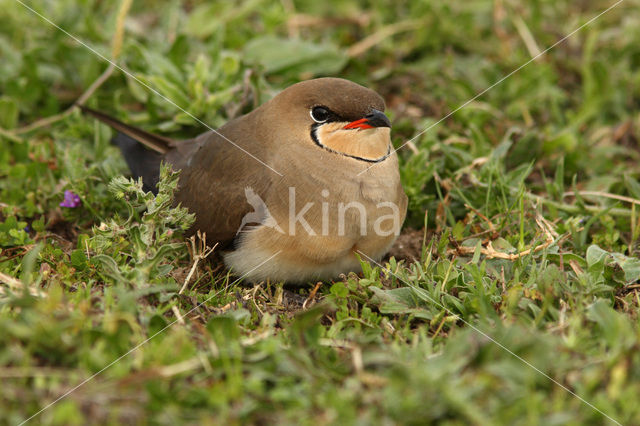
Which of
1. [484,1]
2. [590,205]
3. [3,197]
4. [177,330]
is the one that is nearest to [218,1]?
[484,1]

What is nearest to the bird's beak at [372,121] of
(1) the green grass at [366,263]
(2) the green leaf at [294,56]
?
(1) the green grass at [366,263]

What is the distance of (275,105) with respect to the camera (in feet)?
13.1

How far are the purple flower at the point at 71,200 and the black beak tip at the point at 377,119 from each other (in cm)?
185

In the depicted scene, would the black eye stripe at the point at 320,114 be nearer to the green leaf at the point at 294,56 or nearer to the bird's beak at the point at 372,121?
the bird's beak at the point at 372,121


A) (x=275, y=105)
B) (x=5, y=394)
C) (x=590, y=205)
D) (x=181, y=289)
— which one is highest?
(x=275, y=105)

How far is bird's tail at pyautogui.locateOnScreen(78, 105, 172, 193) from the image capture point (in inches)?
176

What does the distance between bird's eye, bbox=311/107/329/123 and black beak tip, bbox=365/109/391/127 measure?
9.2 inches

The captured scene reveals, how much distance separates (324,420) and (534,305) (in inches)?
49.8

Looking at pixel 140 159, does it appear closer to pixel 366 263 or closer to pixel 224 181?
pixel 224 181

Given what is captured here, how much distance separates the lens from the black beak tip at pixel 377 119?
368 centimetres

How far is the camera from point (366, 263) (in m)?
3.57

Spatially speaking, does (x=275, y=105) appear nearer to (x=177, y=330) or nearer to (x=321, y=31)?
(x=177, y=330)

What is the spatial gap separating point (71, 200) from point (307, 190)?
152 centimetres

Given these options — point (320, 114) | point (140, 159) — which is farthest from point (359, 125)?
point (140, 159)
